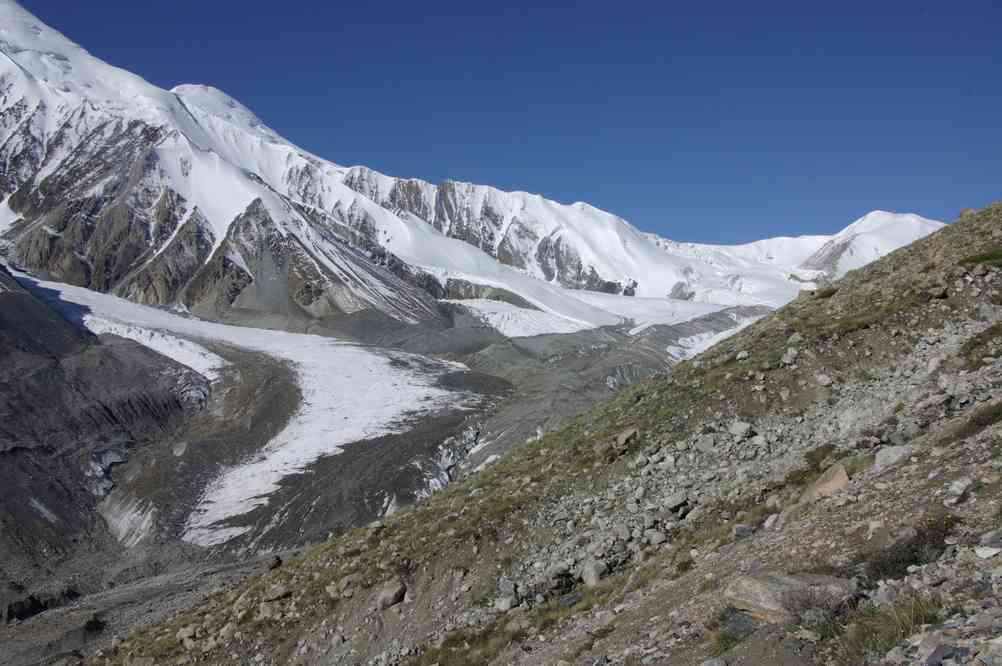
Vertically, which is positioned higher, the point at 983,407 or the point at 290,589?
the point at 983,407

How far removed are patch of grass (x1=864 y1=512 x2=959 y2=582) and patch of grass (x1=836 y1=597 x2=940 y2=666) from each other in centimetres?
95

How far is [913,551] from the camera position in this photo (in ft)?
27.4

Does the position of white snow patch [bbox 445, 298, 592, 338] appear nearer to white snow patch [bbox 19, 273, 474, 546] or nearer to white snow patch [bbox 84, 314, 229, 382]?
white snow patch [bbox 19, 273, 474, 546]

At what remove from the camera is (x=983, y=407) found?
11.8m

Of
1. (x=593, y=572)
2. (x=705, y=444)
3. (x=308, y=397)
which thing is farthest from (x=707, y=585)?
(x=308, y=397)

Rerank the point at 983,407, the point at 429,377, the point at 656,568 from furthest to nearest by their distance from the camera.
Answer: the point at 429,377, the point at 656,568, the point at 983,407

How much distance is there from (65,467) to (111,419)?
11.1m

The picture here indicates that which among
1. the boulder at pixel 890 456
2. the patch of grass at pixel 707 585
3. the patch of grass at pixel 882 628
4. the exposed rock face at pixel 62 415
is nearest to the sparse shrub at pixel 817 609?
the patch of grass at pixel 882 628

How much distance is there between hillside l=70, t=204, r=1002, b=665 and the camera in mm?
8125

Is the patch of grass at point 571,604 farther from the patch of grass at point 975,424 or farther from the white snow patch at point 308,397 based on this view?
the white snow patch at point 308,397

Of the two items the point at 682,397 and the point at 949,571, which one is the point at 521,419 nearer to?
the point at 682,397

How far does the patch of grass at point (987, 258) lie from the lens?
1847 centimetres

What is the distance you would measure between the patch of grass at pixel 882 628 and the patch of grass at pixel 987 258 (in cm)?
1424

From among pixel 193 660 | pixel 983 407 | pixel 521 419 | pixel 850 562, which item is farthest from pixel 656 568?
pixel 521 419
